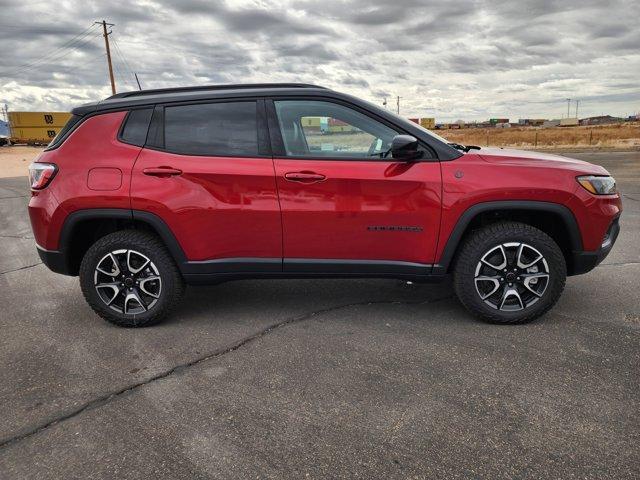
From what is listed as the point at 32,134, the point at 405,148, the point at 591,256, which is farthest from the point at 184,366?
the point at 32,134

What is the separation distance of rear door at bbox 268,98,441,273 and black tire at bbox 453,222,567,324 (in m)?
0.30

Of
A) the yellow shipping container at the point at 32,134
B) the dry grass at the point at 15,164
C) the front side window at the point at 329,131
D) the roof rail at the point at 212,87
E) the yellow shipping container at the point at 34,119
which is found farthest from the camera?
the yellow shipping container at the point at 32,134

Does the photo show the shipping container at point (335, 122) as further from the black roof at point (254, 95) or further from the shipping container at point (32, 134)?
the shipping container at point (32, 134)

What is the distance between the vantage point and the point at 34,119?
48156 millimetres

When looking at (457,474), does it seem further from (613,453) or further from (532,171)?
(532,171)

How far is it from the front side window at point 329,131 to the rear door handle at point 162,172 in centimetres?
82

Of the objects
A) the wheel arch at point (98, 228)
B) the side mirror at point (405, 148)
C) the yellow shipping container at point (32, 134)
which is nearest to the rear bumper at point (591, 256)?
the side mirror at point (405, 148)

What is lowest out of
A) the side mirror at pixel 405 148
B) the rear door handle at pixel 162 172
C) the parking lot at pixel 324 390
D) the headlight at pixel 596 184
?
the parking lot at pixel 324 390

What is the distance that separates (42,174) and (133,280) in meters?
1.03

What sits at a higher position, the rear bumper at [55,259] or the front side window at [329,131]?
the front side window at [329,131]

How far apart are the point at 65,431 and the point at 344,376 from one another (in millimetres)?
1526

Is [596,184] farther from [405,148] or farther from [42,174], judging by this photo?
[42,174]

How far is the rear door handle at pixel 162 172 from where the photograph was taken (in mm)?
3496

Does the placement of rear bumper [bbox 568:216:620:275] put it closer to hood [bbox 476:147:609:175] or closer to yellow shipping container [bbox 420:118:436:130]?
hood [bbox 476:147:609:175]
